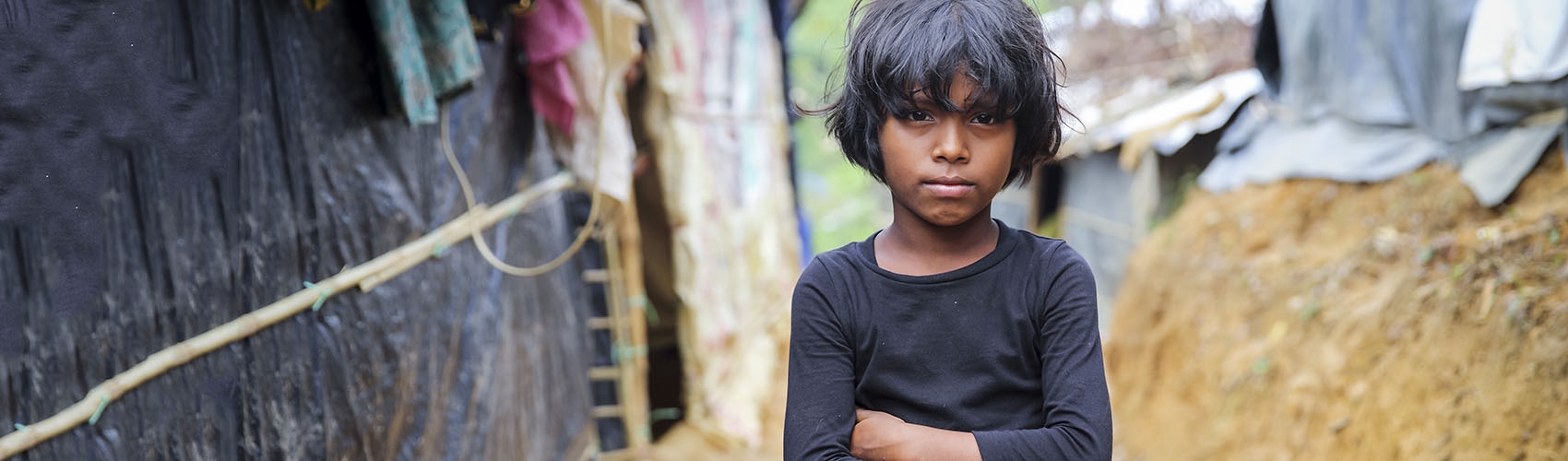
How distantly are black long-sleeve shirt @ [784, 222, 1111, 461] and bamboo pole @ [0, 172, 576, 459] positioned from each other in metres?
1.05

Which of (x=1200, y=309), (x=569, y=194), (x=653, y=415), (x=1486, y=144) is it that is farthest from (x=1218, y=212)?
(x=569, y=194)

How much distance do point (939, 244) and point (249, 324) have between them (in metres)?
1.35

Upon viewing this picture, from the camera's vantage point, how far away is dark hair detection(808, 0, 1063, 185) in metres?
A: 1.46

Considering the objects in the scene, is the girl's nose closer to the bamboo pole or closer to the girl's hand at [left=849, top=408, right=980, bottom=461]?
the girl's hand at [left=849, top=408, right=980, bottom=461]

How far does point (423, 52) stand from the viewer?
2826 millimetres

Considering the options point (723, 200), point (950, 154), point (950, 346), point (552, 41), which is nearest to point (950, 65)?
point (950, 154)

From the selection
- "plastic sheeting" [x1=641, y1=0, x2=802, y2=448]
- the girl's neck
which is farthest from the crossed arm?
"plastic sheeting" [x1=641, y1=0, x2=802, y2=448]

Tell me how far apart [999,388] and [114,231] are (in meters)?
1.40

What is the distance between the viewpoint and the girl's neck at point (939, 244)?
1.57m

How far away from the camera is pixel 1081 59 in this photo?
15.9 meters

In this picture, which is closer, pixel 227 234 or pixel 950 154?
pixel 950 154

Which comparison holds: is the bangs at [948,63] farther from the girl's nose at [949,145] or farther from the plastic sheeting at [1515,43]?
the plastic sheeting at [1515,43]

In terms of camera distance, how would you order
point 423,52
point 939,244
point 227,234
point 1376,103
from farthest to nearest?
point 1376,103 → point 423,52 → point 227,234 → point 939,244

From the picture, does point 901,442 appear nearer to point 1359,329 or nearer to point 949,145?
point 949,145
